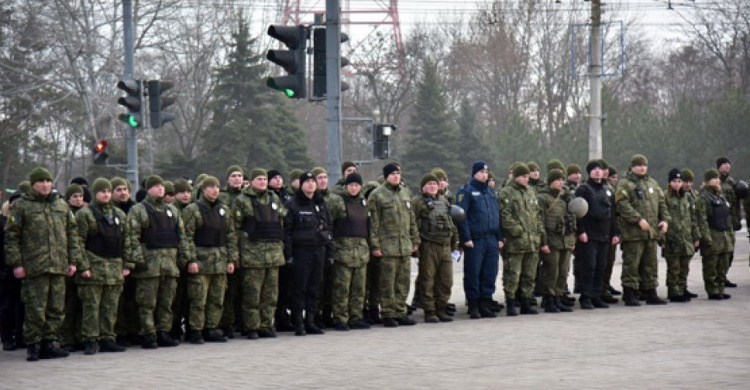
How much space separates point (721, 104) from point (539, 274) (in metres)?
37.3

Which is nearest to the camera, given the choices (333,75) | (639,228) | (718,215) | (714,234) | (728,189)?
(333,75)

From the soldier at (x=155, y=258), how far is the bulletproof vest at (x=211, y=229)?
236 mm

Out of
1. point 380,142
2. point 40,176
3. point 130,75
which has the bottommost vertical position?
point 40,176

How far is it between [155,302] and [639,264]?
7408mm

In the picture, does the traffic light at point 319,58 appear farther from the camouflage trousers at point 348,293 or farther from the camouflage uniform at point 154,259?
the camouflage uniform at point 154,259

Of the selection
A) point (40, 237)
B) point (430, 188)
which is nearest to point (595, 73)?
point (430, 188)

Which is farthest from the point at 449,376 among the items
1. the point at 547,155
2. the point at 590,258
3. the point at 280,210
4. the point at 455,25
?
the point at 455,25

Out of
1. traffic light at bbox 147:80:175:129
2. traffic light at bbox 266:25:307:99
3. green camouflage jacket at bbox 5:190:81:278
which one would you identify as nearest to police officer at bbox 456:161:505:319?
traffic light at bbox 266:25:307:99

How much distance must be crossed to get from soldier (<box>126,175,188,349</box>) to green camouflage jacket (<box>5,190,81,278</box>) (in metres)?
0.81

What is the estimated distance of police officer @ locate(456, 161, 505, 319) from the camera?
1778cm

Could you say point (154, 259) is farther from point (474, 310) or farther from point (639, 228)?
point (639, 228)

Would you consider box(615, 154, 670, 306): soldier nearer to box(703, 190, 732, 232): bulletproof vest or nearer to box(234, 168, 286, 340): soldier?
box(703, 190, 732, 232): bulletproof vest

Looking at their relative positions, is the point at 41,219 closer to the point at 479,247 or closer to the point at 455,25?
the point at 479,247

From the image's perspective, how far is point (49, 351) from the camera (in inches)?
562
